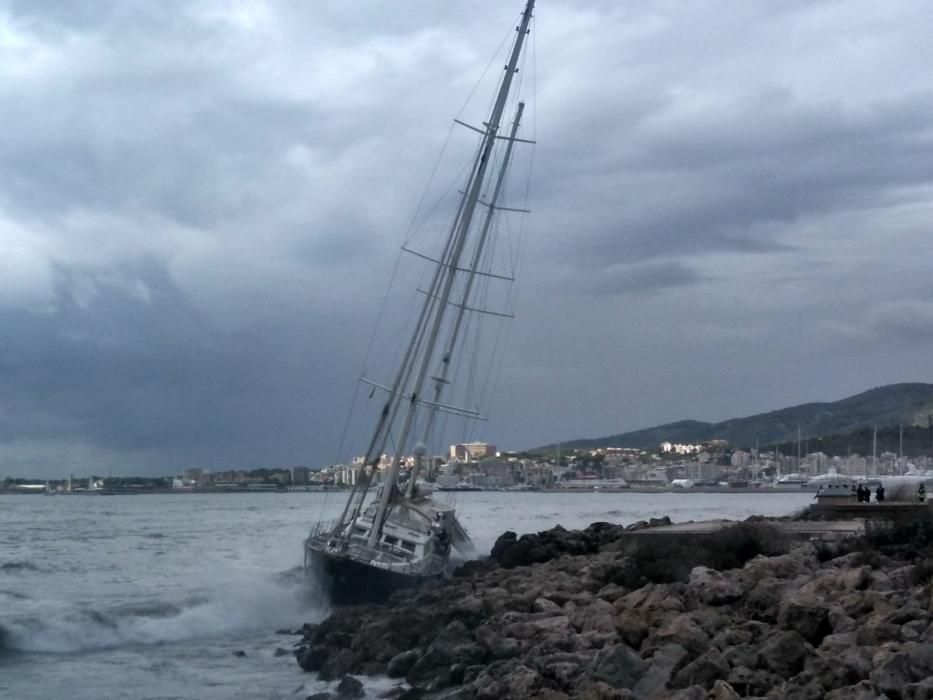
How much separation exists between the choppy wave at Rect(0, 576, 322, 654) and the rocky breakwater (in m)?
5.65

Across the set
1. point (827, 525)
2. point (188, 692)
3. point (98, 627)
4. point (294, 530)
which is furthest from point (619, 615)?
point (294, 530)

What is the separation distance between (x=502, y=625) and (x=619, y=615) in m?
2.39

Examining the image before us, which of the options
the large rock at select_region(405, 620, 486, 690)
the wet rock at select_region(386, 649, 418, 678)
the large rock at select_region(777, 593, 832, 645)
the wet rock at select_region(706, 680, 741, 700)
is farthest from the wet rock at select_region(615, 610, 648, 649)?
the wet rock at select_region(386, 649, 418, 678)

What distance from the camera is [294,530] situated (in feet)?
253

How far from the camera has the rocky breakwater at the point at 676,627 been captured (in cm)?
1281

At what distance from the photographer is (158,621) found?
3169 cm

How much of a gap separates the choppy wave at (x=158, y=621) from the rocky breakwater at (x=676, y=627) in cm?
565

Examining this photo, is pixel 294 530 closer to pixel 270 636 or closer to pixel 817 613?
pixel 270 636

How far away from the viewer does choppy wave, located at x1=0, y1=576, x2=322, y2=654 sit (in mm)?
29281

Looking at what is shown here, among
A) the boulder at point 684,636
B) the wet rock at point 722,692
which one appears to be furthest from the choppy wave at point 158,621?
the wet rock at point 722,692

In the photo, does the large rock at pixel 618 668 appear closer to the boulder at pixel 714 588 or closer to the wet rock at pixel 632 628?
the wet rock at pixel 632 628

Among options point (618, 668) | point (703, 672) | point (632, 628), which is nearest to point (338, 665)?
point (632, 628)

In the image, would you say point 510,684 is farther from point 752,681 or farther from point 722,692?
point 722,692

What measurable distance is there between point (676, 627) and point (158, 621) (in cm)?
1983
